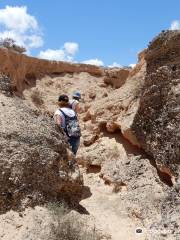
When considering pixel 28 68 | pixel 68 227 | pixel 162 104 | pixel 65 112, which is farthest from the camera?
pixel 28 68

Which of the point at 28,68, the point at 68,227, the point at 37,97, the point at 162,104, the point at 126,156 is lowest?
the point at 68,227

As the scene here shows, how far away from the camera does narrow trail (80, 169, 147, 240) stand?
524 cm

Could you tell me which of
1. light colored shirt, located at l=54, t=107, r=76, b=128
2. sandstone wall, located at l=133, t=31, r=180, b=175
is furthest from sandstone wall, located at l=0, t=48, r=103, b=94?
light colored shirt, located at l=54, t=107, r=76, b=128

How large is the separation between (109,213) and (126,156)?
1582 mm

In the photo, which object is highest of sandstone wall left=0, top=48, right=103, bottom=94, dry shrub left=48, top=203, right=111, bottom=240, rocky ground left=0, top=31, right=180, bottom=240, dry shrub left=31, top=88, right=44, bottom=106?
sandstone wall left=0, top=48, right=103, bottom=94

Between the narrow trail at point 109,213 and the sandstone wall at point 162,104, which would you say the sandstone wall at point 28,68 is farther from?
the narrow trail at point 109,213

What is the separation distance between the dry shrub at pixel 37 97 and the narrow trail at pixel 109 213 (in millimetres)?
7449

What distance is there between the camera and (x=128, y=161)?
23.4ft

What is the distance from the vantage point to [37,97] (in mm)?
14664

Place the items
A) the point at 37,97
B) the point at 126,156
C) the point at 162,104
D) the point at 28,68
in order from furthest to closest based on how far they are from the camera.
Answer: the point at 28,68 < the point at 37,97 < the point at 126,156 < the point at 162,104

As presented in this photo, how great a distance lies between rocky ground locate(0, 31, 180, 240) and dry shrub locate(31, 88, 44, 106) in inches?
202

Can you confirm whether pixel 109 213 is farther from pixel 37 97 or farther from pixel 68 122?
pixel 37 97

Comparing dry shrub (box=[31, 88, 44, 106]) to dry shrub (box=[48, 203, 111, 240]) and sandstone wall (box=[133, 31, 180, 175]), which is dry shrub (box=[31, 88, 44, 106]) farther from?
dry shrub (box=[48, 203, 111, 240])

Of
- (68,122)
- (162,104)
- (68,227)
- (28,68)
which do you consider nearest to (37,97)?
(28,68)
